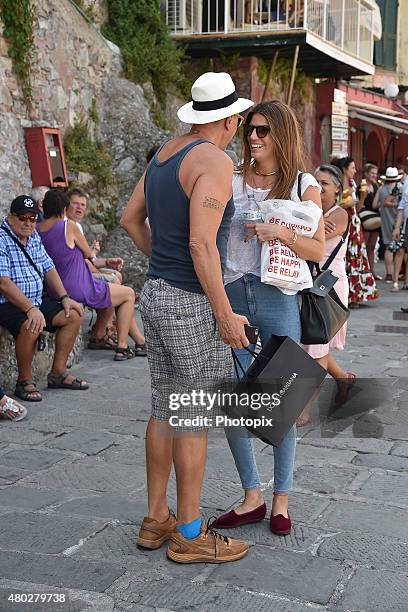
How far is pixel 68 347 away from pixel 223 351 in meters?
3.34

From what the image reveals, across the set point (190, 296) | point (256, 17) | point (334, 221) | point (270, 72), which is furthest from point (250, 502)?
point (256, 17)

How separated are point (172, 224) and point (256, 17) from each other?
46.6 feet

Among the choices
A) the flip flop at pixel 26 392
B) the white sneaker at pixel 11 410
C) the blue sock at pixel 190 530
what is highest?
the blue sock at pixel 190 530

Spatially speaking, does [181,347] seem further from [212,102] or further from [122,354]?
[122,354]

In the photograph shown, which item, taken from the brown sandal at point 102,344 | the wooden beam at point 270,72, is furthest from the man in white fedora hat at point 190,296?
the wooden beam at point 270,72

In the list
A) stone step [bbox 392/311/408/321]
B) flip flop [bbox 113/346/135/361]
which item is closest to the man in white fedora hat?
flip flop [bbox 113/346/135/361]

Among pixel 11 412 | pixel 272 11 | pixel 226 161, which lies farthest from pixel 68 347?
pixel 272 11

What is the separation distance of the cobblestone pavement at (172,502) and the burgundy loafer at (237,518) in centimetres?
4

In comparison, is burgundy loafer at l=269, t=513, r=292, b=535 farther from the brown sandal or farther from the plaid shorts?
the brown sandal

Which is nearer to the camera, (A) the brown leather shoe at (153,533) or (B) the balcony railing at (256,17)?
(A) the brown leather shoe at (153,533)

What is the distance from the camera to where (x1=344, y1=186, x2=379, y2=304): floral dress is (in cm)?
1059

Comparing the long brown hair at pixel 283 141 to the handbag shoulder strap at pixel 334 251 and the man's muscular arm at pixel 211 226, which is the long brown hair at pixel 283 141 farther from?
the handbag shoulder strap at pixel 334 251

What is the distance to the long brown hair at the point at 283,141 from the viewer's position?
3625 millimetres

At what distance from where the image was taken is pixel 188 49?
15.9 m
